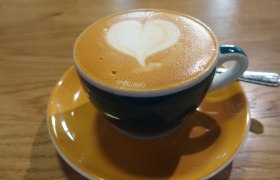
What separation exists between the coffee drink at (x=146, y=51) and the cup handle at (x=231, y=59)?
0.02m

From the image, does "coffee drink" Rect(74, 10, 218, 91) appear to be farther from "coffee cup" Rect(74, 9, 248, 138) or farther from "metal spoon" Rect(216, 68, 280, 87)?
"metal spoon" Rect(216, 68, 280, 87)

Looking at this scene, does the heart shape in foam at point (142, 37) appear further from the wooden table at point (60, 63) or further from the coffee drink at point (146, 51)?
the wooden table at point (60, 63)

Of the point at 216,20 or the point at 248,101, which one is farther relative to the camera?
the point at 216,20

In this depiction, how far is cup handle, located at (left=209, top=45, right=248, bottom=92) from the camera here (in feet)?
1.74

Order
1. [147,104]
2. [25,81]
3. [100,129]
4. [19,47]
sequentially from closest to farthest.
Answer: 1. [147,104]
2. [100,129]
3. [25,81]
4. [19,47]

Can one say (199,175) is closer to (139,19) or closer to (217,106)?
(217,106)

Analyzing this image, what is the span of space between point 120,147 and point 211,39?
246 millimetres

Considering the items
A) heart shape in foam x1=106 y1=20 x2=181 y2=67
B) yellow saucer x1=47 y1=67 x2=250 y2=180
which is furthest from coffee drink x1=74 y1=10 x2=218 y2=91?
yellow saucer x1=47 y1=67 x2=250 y2=180

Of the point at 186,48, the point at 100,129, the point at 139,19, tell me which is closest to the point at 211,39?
the point at 186,48

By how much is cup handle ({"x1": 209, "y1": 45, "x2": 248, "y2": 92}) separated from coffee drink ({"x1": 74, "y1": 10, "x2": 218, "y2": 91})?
0.07 ft

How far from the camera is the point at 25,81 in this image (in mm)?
724

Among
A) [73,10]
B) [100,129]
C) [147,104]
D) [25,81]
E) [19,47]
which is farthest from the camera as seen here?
[73,10]

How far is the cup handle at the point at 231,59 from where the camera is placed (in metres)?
0.53

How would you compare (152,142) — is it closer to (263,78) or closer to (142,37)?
(142,37)
